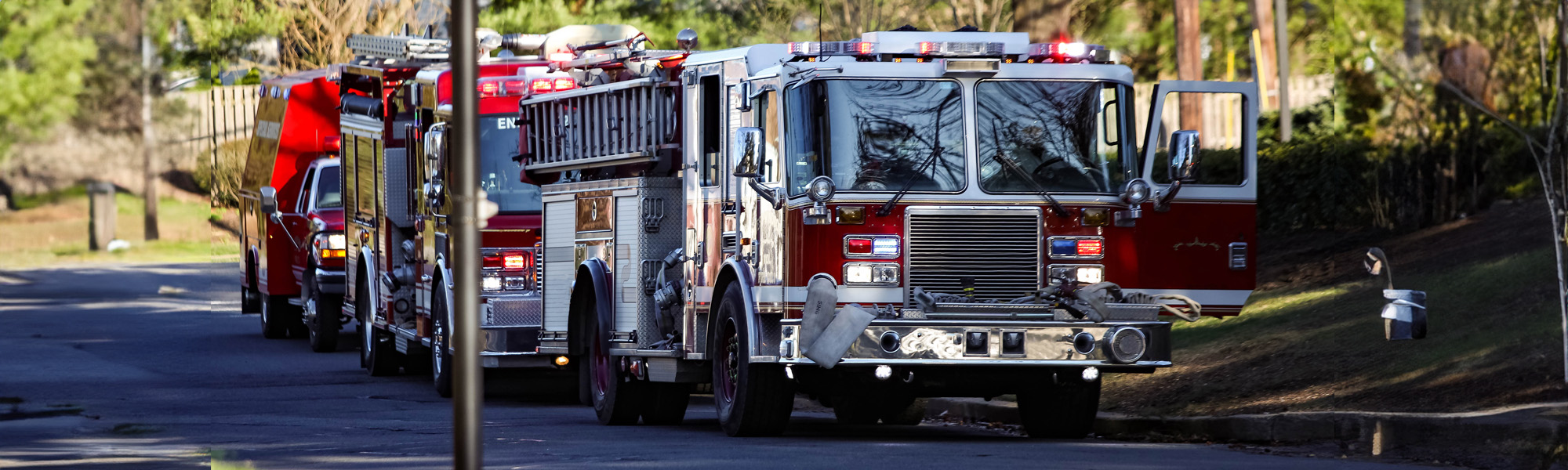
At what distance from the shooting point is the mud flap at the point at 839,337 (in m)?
12.0

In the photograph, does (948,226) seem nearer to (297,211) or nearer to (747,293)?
(747,293)

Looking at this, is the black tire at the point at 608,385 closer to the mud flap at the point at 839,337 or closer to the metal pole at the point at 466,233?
the mud flap at the point at 839,337

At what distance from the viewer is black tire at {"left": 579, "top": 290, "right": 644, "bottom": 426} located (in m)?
14.6

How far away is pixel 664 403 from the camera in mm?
14773

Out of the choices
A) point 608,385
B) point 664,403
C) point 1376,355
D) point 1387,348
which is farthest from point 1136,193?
point 608,385

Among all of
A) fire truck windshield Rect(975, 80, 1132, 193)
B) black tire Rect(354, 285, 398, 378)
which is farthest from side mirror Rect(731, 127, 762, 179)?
black tire Rect(354, 285, 398, 378)

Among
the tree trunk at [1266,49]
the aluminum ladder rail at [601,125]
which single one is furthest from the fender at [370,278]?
the tree trunk at [1266,49]

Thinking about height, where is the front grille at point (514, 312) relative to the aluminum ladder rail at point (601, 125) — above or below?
below

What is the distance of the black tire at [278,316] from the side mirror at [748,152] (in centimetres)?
1357

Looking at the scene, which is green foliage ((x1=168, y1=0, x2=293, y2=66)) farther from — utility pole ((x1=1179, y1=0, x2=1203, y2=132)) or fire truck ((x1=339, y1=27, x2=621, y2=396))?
utility pole ((x1=1179, y1=0, x2=1203, y2=132))

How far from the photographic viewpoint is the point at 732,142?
529 inches

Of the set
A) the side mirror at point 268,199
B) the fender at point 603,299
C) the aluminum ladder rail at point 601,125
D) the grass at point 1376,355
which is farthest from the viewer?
the side mirror at point 268,199

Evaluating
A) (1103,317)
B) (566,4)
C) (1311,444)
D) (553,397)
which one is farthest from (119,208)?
(566,4)

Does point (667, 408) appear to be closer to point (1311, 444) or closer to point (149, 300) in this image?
point (1311, 444)
